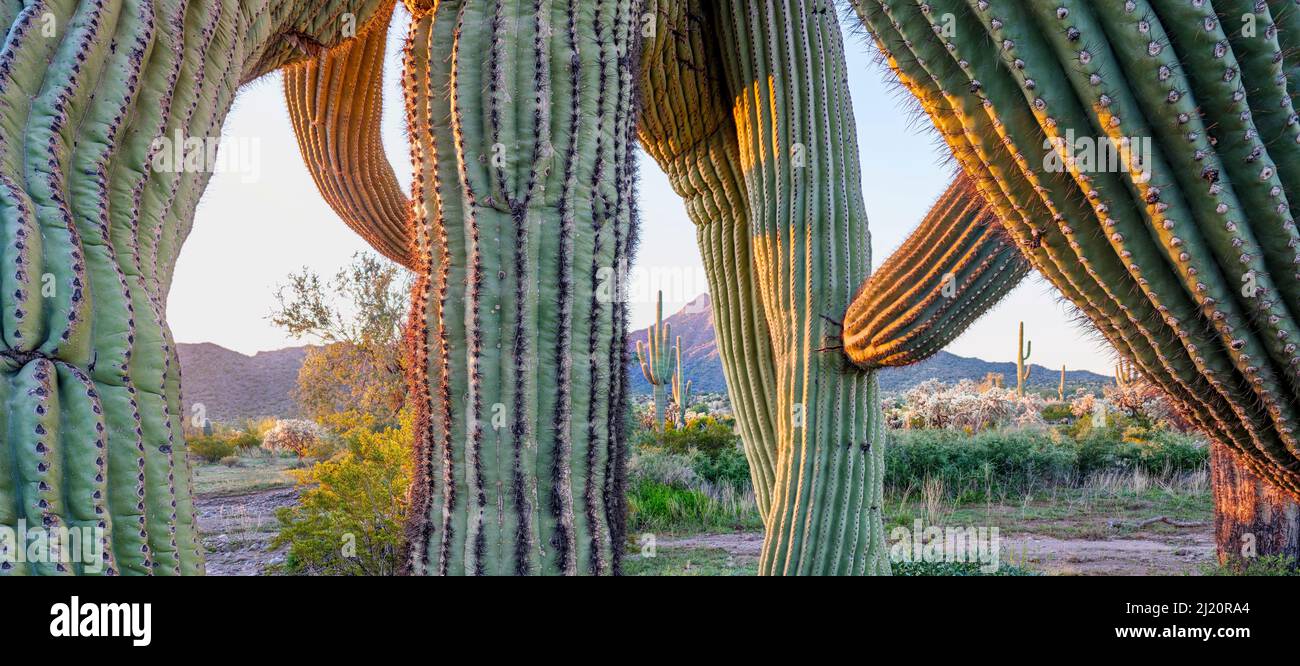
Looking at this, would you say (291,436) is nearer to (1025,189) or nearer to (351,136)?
(351,136)

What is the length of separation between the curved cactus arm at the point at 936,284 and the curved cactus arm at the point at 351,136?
4010 mm

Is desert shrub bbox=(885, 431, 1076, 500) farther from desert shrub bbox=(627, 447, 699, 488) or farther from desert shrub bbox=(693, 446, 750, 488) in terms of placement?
desert shrub bbox=(627, 447, 699, 488)

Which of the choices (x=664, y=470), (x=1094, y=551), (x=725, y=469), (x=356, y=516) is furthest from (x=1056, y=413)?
(x=356, y=516)

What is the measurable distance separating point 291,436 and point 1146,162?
15.4m

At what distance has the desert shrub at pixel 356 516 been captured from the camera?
6164mm

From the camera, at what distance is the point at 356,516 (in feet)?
20.9

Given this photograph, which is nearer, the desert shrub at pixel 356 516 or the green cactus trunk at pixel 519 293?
the green cactus trunk at pixel 519 293

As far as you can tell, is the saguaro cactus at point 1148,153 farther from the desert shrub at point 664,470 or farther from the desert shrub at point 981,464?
the desert shrub at point 981,464

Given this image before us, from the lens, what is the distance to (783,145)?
162 inches

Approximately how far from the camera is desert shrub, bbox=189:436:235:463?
13508 mm

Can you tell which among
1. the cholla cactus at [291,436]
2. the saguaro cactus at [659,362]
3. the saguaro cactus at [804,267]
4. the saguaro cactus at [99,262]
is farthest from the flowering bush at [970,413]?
the saguaro cactus at [99,262]

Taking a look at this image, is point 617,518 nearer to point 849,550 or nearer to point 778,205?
point 849,550

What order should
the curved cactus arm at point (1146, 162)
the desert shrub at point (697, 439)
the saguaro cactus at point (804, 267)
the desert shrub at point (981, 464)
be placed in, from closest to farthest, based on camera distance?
the curved cactus arm at point (1146, 162) < the saguaro cactus at point (804, 267) < the desert shrub at point (981, 464) < the desert shrub at point (697, 439)

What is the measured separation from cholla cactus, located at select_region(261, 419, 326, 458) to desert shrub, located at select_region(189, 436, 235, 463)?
0.68 m
